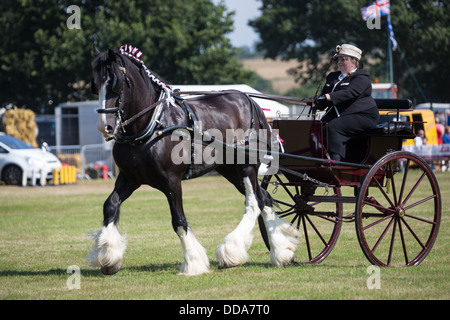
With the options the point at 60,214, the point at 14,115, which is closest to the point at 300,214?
the point at 60,214

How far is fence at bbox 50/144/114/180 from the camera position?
26.0m

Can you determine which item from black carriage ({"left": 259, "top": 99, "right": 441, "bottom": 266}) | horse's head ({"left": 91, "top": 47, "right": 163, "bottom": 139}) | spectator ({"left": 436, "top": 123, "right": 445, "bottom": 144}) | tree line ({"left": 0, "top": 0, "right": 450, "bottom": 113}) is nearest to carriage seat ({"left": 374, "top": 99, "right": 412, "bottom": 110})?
black carriage ({"left": 259, "top": 99, "right": 441, "bottom": 266})

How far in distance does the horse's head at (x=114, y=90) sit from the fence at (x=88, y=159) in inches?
740

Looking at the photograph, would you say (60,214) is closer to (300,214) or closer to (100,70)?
(300,214)

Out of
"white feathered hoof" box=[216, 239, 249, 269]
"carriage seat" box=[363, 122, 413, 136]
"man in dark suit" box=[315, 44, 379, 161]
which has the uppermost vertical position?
"man in dark suit" box=[315, 44, 379, 161]

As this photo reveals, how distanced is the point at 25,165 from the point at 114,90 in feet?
57.4

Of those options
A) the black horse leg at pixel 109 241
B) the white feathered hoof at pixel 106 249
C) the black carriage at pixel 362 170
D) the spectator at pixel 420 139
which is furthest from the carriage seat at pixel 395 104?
the spectator at pixel 420 139

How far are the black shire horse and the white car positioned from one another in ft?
54.2

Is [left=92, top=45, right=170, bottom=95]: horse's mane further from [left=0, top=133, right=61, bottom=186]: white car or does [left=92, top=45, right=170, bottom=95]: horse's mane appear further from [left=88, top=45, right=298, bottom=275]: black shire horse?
[left=0, top=133, right=61, bottom=186]: white car

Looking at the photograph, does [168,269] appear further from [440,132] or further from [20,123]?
[20,123]

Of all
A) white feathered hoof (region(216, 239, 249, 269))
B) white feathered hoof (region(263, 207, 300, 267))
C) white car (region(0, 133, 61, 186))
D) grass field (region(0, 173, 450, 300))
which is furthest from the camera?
white car (region(0, 133, 61, 186))

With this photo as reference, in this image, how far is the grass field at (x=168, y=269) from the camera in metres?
6.65

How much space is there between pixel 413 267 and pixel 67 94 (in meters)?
33.5

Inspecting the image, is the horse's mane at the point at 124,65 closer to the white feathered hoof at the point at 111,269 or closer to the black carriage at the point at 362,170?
the black carriage at the point at 362,170
